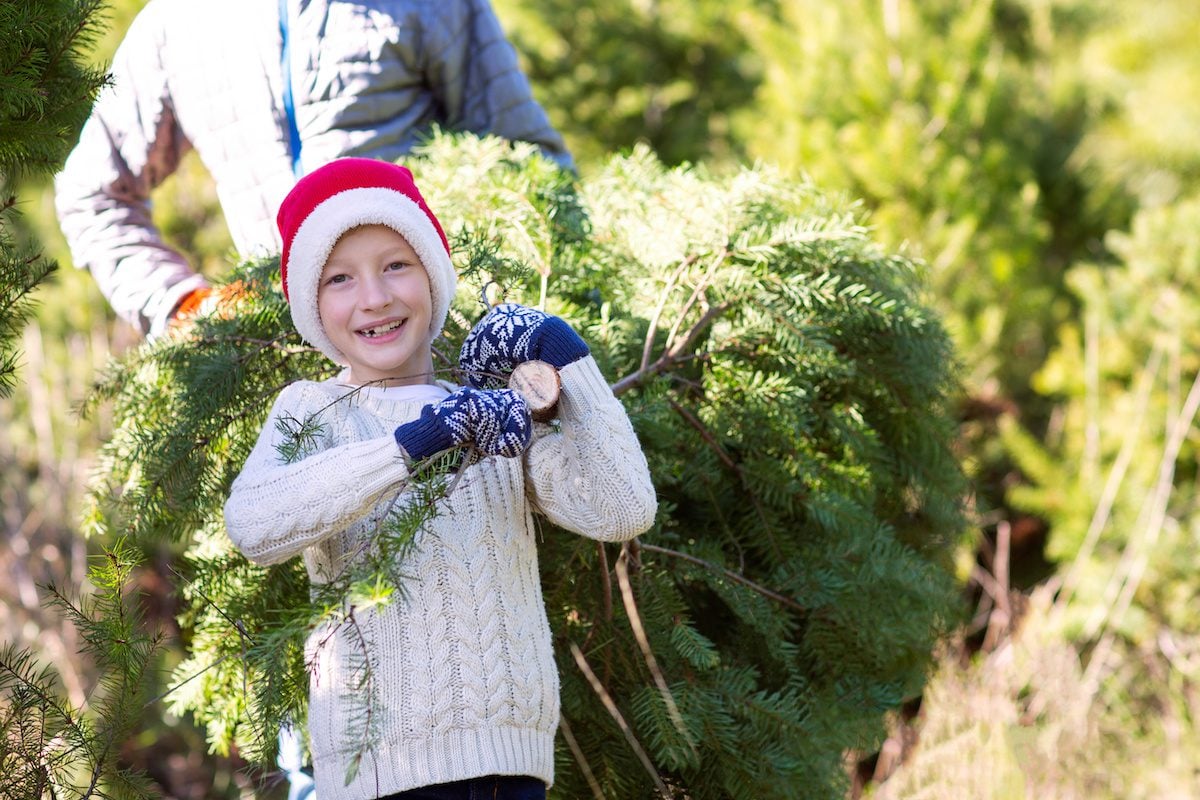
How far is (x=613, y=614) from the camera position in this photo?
2.15 m

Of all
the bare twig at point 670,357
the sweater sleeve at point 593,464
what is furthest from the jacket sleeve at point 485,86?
the sweater sleeve at point 593,464

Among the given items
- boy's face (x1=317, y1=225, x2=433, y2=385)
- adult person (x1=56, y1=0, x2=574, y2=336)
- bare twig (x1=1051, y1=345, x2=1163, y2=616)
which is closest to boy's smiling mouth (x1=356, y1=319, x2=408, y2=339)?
boy's face (x1=317, y1=225, x2=433, y2=385)

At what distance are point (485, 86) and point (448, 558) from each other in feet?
4.81

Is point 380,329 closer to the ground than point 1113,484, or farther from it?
farther from it

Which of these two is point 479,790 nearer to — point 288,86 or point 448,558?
point 448,558

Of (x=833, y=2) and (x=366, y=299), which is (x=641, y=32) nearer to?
(x=833, y=2)

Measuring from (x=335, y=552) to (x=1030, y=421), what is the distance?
571cm

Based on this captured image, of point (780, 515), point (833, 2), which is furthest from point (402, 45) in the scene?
point (833, 2)

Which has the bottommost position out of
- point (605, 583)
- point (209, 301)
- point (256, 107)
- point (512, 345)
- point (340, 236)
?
point (605, 583)

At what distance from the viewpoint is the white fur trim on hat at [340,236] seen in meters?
1.76

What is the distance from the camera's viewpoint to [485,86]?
2840mm

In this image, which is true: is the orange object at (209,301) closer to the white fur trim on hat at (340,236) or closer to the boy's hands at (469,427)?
the white fur trim on hat at (340,236)

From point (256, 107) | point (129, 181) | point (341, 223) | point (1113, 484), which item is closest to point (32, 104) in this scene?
point (341, 223)

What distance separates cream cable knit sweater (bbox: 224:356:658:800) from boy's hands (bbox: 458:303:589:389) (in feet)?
0.10
